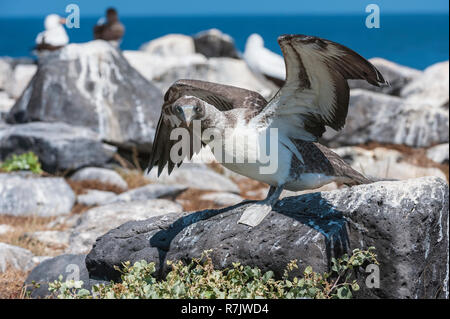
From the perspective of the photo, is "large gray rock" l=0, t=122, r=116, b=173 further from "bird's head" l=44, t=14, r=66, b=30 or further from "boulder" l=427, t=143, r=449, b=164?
"bird's head" l=44, t=14, r=66, b=30

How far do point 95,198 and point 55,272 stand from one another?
13.5ft

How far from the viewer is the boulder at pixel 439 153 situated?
11963mm

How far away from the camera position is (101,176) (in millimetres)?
11047

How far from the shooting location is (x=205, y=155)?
12852mm

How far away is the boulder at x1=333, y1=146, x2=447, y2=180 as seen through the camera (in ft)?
34.9

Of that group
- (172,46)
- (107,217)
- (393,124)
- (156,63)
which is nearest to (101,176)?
(107,217)

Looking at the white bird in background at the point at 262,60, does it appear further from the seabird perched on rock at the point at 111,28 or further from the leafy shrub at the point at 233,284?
the leafy shrub at the point at 233,284

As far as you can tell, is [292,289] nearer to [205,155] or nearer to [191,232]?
[191,232]

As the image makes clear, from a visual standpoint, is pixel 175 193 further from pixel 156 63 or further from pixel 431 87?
pixel 156 63

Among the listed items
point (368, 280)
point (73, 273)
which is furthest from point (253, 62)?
point (368, 280)

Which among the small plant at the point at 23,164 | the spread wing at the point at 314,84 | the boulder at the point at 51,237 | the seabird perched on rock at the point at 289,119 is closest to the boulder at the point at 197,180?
the small plant at the point at 23,164

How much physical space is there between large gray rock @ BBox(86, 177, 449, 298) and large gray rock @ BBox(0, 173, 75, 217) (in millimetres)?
4999

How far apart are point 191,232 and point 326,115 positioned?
1.45 meters
